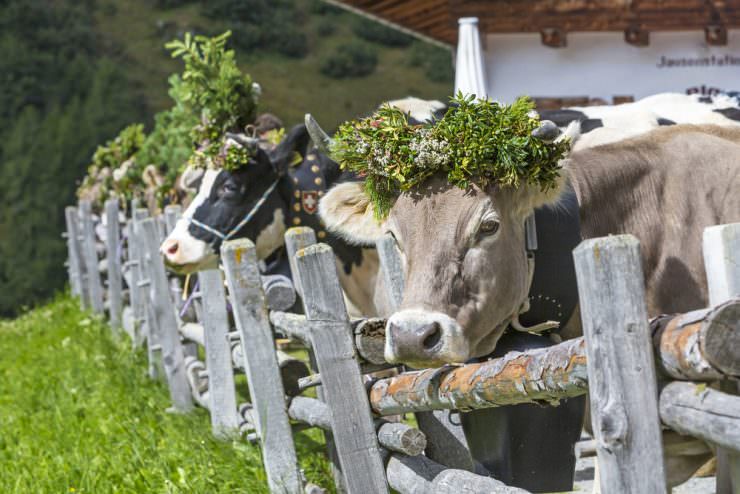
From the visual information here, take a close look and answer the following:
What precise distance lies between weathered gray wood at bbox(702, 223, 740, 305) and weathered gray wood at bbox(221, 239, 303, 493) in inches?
111

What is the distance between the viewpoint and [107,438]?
5816mm

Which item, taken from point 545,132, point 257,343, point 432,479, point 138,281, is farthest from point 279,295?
point 138,281

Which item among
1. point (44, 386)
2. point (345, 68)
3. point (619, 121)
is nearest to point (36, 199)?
point (44, 386)

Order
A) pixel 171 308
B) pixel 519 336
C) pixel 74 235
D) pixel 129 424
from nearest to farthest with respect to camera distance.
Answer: pixel 519 336 < pixel 129 424 < pixel 171 308 < pixel 74 235

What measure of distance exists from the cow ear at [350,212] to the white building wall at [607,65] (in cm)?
580

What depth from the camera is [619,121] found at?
186 inches

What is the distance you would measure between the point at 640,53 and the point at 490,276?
22.8 ft

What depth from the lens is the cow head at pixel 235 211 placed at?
617cm

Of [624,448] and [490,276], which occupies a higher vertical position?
[490,276]

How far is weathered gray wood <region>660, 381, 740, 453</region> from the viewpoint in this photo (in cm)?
191

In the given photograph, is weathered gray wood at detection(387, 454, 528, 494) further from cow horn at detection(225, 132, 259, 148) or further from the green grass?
cow horn at detection(225, 132, 259, 148)

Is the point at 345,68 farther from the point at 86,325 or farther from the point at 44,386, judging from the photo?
the point at 44,386

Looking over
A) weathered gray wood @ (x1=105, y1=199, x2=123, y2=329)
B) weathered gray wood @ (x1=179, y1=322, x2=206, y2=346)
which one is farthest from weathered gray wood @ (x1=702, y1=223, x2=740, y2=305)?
weathered gray wood @ (x1=105, y1=199, x2=123, y2=329)

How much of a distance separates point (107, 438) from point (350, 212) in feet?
8.95
